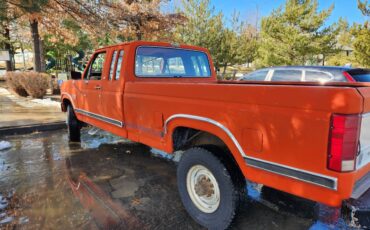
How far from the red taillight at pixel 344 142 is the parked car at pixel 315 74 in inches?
200

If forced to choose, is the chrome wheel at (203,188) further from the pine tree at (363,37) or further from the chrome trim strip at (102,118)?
the pine tree at (363,37)

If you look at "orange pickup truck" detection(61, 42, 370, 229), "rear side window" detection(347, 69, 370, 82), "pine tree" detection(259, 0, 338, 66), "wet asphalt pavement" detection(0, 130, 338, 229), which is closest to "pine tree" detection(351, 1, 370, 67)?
"pine tree" detection(259, 0, 338, 66)

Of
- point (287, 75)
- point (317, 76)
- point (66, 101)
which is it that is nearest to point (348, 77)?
point (317, 76)

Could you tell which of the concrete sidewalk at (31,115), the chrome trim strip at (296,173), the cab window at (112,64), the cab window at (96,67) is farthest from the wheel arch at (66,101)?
the chrome trim strip at (296,173)

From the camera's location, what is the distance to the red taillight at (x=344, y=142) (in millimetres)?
1895

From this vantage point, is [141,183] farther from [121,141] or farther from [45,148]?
[45,148]

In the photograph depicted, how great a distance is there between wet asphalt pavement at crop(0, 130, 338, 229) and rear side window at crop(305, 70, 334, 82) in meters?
4.19

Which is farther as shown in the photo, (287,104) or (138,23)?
(138,23)

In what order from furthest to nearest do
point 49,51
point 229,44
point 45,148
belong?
point 49,51
point 229,44
point 45,148

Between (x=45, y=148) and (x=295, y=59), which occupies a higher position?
(x=295, y=59)

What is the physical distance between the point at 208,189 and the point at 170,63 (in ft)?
7.96

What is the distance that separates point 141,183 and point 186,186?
1204 millimetres

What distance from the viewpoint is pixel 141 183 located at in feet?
13.7

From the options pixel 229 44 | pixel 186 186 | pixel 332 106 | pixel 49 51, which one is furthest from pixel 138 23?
pixel 49 51
